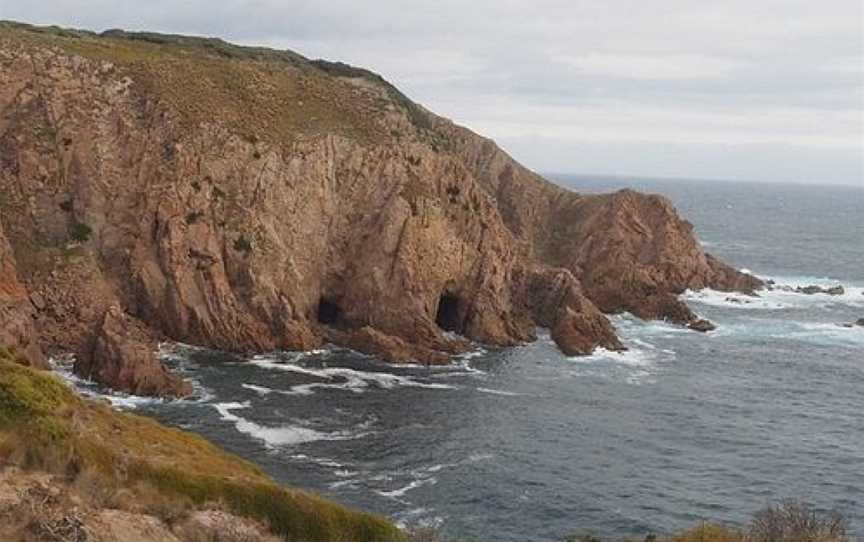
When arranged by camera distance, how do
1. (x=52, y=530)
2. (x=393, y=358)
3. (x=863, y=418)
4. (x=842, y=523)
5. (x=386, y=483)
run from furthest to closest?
(x=393, y=358) → (x=863, y=418) → (x=386, y=483) → (x=842, y=523) → (x=52, y=530)

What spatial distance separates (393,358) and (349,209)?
19.5m

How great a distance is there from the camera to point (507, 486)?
51.9 m

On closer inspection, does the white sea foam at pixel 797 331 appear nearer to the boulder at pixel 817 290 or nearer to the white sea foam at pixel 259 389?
the boulder at pixel 817 290

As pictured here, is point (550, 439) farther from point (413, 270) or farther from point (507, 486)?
point (413, 270)

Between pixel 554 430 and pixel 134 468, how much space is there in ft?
117

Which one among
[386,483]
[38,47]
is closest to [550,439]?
[386,483]

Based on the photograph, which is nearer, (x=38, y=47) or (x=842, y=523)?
(x=842, y=523)

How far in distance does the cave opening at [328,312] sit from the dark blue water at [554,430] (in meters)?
7.54

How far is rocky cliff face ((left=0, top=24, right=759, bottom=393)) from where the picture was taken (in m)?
79.2

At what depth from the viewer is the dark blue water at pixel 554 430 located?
49844 mm

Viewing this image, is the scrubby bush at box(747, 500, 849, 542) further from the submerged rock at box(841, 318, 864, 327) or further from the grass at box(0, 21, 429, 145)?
the submerged rock at box(841, 318, 864, 327)

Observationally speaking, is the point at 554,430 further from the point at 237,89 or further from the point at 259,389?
the point at 237,89

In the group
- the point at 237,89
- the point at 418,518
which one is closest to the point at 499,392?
the point at 418,518

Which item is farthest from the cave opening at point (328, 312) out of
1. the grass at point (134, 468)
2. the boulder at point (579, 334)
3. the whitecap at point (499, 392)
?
the grass at point (134, 468)
